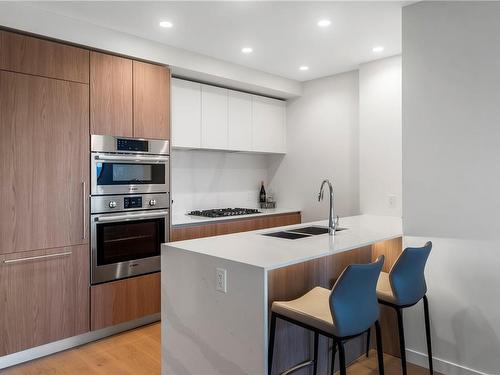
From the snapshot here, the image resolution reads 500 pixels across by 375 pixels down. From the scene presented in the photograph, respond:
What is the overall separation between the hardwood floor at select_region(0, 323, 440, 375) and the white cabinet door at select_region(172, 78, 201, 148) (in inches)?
72.5

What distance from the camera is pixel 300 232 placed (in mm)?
2627

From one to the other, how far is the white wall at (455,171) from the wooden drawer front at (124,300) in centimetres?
212

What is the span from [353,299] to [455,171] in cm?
122

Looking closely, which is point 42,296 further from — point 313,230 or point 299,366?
point 313,230

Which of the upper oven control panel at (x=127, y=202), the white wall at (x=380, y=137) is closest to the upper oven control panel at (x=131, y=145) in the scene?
the upper oven control panel at (x=127, y=202)

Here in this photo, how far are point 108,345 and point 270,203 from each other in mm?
2569

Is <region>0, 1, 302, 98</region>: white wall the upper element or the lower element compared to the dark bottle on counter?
upper

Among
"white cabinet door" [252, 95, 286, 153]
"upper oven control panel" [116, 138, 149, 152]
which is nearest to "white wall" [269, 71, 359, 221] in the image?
"white cabinet door" [252, 95, 286, 153]

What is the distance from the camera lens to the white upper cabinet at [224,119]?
3668 millimetres

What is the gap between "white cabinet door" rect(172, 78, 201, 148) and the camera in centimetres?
360

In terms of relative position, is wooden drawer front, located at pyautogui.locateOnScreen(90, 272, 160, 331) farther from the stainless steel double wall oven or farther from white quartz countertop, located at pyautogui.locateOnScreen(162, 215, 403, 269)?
white quartz countertop, located at pyautogui.locateOnScreen(162, 215, 403, 269)

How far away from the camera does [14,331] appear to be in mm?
2535

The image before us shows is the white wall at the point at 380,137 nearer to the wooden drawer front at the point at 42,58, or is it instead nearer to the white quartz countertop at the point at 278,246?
the white quartz countertop at the point at 278,246

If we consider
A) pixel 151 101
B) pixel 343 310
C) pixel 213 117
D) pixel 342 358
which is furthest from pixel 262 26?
pixel 342 358
